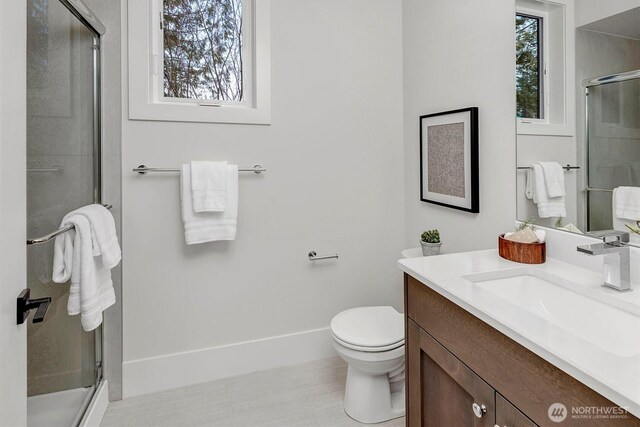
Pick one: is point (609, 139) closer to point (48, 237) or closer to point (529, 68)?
point (529, 68)

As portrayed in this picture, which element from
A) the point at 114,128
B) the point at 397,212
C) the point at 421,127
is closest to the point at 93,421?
the point at 114,128

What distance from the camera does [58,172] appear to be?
1.34 meters

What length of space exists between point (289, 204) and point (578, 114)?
4.69 ft

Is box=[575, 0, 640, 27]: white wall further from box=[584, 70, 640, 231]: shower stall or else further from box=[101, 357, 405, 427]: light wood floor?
box=[101, 357, 405, 427]: light wood floor

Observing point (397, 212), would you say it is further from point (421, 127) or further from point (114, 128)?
point (114, 128)

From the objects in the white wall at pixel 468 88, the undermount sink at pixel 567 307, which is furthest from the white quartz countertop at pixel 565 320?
the white wall at pixel 468 88

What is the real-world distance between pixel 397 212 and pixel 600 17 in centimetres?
142

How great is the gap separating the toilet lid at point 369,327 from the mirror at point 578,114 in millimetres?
751

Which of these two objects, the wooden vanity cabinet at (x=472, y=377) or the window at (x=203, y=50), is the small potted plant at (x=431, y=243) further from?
the window at (x=203, y=50)

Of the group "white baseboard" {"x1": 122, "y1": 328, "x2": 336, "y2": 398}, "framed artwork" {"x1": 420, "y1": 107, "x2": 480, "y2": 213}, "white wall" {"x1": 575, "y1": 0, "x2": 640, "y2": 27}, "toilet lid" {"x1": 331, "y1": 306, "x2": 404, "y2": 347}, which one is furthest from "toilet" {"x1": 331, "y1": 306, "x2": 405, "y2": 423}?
"white wall" {"x1": 575, "y1": 0, "x2": 640, "y2": 27}

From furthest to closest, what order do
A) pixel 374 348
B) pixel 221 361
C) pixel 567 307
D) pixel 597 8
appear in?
pixel 221 361
pixel 374 348
pixel 597 8
pixel 567 307

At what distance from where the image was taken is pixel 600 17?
114 cm

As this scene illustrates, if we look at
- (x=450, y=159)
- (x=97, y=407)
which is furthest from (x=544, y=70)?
(x=97, y=407)
